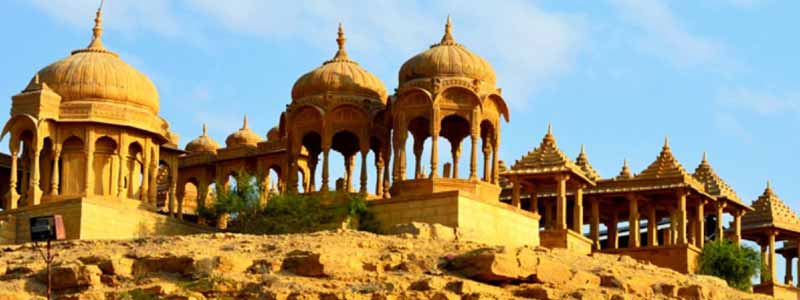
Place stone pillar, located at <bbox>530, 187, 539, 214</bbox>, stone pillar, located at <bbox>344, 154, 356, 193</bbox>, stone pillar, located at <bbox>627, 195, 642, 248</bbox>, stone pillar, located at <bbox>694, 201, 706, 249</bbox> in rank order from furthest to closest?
stone pillar, located at <bbox>694, 201, 706, 249</bbox> < stone pillar, located at <bbox>627, 195, 642, 248</bbox> < stone pillar, located at <bbox>530, 187, 539, 214</bbox> < stone pillar, located at <bbox>344, 154, 356, 193</bbox>

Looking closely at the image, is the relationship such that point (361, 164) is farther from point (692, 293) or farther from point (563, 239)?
point (692, 293)

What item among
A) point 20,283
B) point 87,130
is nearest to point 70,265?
point 20,283

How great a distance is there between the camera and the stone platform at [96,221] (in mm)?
50031

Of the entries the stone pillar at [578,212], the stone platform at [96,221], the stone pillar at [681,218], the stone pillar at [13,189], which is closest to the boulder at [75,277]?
the stone platform at [96,221]

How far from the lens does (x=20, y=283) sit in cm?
4281

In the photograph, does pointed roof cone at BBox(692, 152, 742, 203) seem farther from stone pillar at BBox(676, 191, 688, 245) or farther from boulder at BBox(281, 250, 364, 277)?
boulder at BBox(281, 250, 364, 277)

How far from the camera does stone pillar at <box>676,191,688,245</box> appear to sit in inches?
2226

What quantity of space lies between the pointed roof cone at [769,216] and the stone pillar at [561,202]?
430 inches

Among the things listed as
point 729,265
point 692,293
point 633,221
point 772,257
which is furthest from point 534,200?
point 692,293

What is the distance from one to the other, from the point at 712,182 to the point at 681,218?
383 cm

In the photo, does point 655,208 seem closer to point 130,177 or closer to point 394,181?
point 394,181

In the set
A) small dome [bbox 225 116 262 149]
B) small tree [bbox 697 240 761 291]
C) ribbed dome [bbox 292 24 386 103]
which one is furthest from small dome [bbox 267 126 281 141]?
small tree [bbox 697 240 761 291]

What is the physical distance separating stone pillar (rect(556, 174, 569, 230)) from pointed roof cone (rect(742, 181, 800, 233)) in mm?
10912

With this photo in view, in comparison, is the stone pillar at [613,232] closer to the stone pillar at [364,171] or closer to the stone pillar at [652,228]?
the stone pillar at [652,228]
